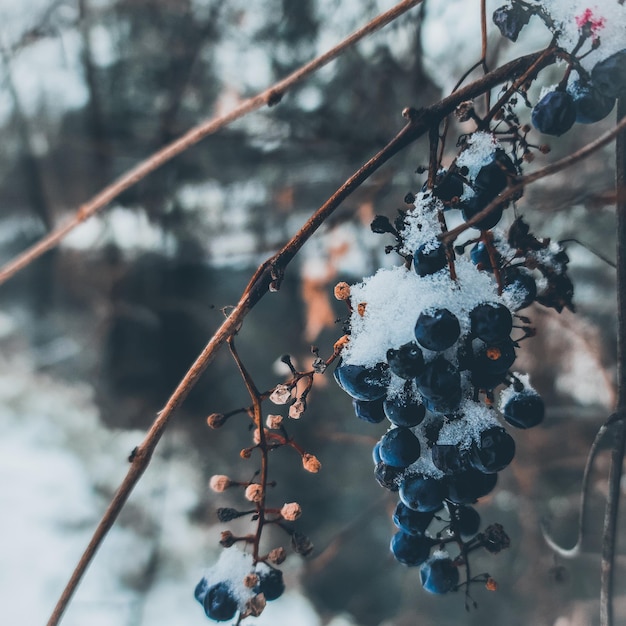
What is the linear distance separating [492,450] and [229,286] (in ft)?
7.53

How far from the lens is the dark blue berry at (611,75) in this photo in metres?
0.57

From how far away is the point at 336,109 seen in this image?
2088mm

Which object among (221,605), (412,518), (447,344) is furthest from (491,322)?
(221,605)

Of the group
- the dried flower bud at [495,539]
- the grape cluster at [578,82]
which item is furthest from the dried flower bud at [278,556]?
the grape cluster at [578,82]

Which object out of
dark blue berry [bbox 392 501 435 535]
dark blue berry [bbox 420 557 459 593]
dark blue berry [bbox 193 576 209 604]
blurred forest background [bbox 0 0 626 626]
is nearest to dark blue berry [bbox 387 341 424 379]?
dark blue berry [bbox 392 501 435 535]

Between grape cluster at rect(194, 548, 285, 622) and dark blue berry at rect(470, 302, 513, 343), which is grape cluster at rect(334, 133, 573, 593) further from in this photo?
grape cluster at rect(194, 548, 285, 622)

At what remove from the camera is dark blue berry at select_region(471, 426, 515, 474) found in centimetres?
60

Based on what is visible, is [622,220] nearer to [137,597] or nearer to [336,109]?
[336,109]

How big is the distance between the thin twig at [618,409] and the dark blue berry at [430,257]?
20 centimetres

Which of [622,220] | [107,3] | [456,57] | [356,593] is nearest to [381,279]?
[622,220]

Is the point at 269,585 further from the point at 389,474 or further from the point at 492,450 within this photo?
the point at 492,450

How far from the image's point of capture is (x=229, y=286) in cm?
278

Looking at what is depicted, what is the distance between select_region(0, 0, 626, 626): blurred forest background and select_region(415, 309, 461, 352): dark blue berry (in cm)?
119

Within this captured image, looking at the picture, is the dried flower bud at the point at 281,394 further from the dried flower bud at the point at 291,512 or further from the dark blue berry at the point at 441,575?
the dark blue berry at the point at 441,575
